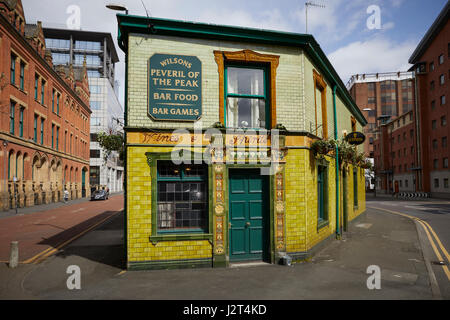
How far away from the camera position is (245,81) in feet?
31.2

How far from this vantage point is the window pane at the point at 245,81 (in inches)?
369

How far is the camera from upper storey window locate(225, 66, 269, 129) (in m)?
9.34

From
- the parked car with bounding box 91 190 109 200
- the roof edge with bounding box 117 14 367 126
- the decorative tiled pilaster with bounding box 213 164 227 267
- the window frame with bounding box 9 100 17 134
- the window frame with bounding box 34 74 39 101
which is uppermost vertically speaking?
the window frame with bounding box 34 74 39 101

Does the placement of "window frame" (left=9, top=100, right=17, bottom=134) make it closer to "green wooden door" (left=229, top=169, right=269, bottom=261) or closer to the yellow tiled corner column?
"green wooden door" (left=229, top=169, right=269, bottom=261)

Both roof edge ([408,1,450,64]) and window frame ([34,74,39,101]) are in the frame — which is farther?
roof edge ([408,1,450,64])

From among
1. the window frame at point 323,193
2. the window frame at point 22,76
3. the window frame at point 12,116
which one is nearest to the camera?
the window frame at point 323,193

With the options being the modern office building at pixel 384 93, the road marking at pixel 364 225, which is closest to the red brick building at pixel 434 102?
the modern office building at pixel 384 93

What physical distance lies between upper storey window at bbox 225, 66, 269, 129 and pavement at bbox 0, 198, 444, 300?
4.39 m

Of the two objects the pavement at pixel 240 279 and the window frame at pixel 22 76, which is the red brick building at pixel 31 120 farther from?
the pavement at pixel 240 279

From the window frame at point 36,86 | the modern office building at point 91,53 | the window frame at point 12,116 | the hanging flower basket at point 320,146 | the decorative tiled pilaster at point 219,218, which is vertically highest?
the modern office building at point 91,53

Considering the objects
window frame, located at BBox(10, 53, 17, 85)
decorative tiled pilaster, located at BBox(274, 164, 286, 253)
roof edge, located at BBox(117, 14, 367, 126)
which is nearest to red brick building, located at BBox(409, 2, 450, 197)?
decorative tiled pilaster, located at BBox(274, 164, 286, 253)

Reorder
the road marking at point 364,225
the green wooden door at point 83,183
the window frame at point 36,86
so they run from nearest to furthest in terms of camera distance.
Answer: the road marking at point 364,225 → the window frame at point 36,86 → the green wooden door at point 83,183

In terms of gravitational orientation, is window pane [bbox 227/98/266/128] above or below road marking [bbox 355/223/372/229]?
above
